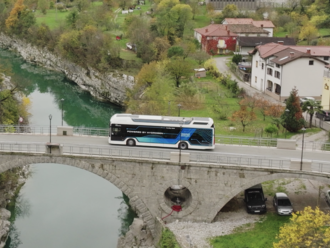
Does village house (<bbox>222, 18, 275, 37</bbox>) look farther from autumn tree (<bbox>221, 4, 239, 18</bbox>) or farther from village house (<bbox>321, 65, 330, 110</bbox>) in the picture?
village house (<bbox>321, 65, 330, 110</bbox>)

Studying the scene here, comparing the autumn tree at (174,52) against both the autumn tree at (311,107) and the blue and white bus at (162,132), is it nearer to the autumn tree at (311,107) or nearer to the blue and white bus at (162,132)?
the autumn tree at (311,107)

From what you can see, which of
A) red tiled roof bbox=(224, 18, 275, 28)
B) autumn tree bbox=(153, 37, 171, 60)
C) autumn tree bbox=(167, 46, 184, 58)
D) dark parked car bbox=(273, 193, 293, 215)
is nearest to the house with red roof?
red tiled roof bbox=(224, 18, 275, 28)

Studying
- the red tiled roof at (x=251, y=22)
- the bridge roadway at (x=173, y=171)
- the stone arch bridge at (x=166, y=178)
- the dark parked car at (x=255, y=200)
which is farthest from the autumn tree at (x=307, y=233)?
the red tiled roof at (x=251, y=22)

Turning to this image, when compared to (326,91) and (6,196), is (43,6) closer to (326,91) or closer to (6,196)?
(326,91)

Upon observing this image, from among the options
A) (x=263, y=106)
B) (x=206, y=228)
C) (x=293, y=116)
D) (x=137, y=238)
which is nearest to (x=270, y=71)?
(x=263, y=106)

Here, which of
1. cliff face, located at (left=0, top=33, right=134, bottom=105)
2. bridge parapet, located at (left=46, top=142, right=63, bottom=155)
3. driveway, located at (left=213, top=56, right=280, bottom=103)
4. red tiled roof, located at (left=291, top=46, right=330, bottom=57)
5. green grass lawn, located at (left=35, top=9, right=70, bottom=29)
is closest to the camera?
bridge parapet, located at (left=46, top=142, right=63, bottom=155)

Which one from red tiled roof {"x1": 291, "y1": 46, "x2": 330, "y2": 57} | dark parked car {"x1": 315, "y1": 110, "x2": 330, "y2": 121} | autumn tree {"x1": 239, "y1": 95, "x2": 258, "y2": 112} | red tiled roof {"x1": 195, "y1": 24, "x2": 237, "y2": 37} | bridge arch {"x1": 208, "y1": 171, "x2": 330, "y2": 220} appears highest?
red tiled roof {"x1": 195, "y1": 24, "x2": 237, "y2": 37}
